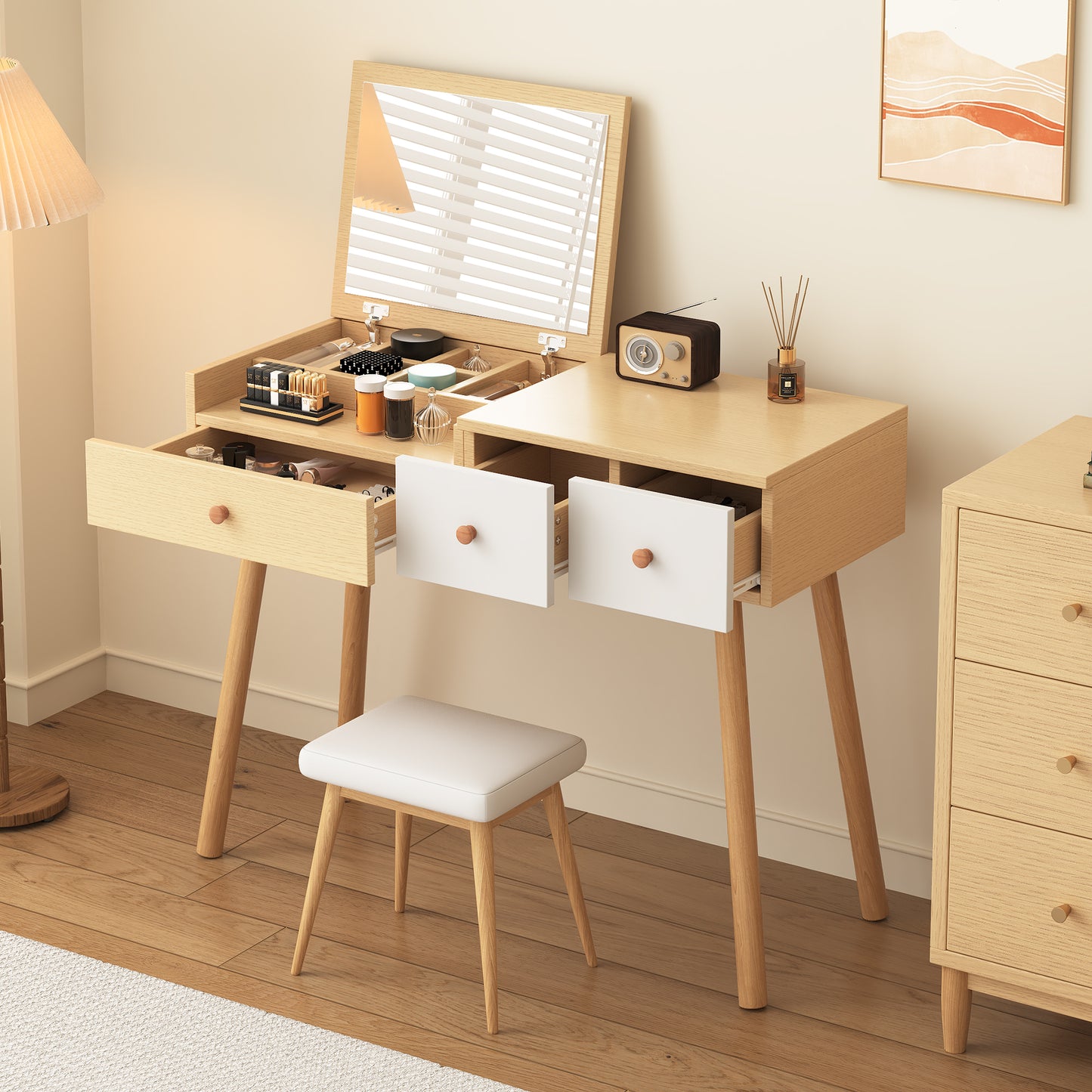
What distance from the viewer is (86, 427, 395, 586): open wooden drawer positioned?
249 centimetres

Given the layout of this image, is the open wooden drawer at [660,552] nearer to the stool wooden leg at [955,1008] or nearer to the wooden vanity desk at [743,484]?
the wooden vanity desk at [743,484]

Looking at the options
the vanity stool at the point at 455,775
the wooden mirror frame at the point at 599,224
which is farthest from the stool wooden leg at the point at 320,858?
the wooden mirror frame at the point at 599,224

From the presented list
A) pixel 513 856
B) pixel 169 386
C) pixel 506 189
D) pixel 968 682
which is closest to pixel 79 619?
pixel 169 386

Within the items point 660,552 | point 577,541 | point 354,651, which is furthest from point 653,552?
point 354,651

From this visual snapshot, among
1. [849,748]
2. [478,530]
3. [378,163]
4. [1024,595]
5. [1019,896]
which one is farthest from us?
[378,163]

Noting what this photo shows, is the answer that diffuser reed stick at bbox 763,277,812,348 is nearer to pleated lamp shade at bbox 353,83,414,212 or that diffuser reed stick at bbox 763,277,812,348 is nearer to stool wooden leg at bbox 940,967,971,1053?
pleated lamp shade at bbox 353,83,414,212

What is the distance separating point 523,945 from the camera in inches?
109

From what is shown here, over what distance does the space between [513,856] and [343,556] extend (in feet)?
2.67

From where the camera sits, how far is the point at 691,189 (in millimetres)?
2822

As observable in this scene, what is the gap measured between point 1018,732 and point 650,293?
100 cm

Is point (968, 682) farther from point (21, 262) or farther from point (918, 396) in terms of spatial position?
point (21, 262)

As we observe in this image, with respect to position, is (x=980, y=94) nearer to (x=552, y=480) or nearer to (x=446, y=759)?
(x=552, y=480)

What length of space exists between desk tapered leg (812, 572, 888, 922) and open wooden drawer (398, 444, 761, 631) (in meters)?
0.35

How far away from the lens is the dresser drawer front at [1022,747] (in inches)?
89.5
